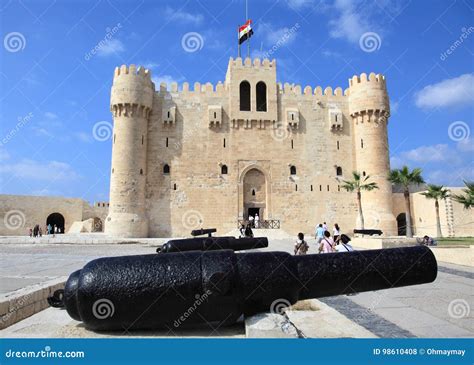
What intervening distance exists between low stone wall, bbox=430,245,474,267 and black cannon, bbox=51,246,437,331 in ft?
24.4

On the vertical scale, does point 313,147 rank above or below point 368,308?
above

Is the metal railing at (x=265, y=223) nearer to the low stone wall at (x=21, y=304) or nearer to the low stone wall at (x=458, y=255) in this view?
the low stone wall at (x=458, y=255)

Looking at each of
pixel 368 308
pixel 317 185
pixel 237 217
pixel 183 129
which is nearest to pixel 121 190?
pixel 183 129

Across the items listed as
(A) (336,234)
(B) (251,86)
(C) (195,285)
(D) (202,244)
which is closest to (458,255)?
(A) (336,234)

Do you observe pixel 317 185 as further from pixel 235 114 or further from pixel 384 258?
pixel 384 258

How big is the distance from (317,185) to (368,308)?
2089 cm

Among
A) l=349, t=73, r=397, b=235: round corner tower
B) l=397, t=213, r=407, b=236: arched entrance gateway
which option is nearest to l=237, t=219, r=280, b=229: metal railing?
l=349, t=73, r=397, b=235: round corner tower

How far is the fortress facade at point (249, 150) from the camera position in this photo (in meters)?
23.3

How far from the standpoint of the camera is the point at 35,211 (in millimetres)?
28047

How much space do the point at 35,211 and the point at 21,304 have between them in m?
28.4

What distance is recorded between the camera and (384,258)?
2.90 m

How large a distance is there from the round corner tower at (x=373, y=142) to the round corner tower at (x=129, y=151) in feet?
48.8

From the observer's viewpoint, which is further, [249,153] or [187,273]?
[249,153]

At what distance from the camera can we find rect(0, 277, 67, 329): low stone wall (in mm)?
3129
